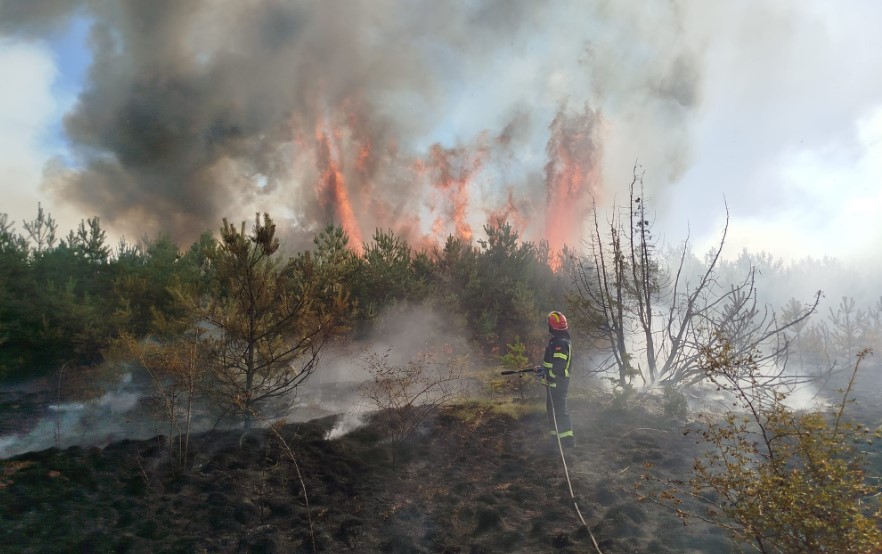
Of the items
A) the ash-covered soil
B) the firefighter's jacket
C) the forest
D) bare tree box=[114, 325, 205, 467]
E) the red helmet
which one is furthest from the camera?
the red helmet

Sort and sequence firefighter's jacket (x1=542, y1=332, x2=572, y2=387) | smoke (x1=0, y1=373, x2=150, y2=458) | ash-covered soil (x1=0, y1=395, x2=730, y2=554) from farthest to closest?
firefighter's jacket (x1=542, y1=332, x2=572, y2=387) → smoke (x1=0, y1=373, x2=150, y2=458) → ash-covered soil (x1=0, y1=395, x2=730, y2=554)

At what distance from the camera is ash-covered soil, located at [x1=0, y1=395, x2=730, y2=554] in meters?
5.72

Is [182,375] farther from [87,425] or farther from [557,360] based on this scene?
[557,360]

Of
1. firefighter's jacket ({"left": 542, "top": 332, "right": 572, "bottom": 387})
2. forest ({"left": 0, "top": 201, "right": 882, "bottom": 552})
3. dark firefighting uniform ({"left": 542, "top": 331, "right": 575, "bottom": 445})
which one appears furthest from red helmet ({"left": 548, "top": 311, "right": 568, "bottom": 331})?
forest ({"left": 0, "top": 201, "right": 882, "bottom": 552})

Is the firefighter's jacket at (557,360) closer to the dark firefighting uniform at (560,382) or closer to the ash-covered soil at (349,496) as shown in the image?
the dark firefighting uniform at (560,382)

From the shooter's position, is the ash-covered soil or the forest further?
the ash-covered soil

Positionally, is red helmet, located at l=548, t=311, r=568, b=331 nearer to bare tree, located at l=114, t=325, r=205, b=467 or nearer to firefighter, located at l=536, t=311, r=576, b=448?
firefighter, located at l=536, t=311, r=576, b=448

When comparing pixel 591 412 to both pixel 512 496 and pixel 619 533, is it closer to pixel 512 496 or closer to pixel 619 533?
pixel 512 496

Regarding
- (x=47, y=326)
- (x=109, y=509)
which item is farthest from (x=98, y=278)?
(x=109, y=509)

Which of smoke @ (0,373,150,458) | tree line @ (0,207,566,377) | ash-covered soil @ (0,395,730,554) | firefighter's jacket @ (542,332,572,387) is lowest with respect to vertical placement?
ash-covered soil @ (0,395,730,554)

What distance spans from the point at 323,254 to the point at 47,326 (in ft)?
29.7

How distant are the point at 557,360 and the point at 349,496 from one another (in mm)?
4671

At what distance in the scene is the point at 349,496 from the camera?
7191mm

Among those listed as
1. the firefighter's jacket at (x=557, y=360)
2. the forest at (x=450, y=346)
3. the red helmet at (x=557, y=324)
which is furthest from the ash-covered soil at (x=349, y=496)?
the red helmet at (x=557, y=324)
